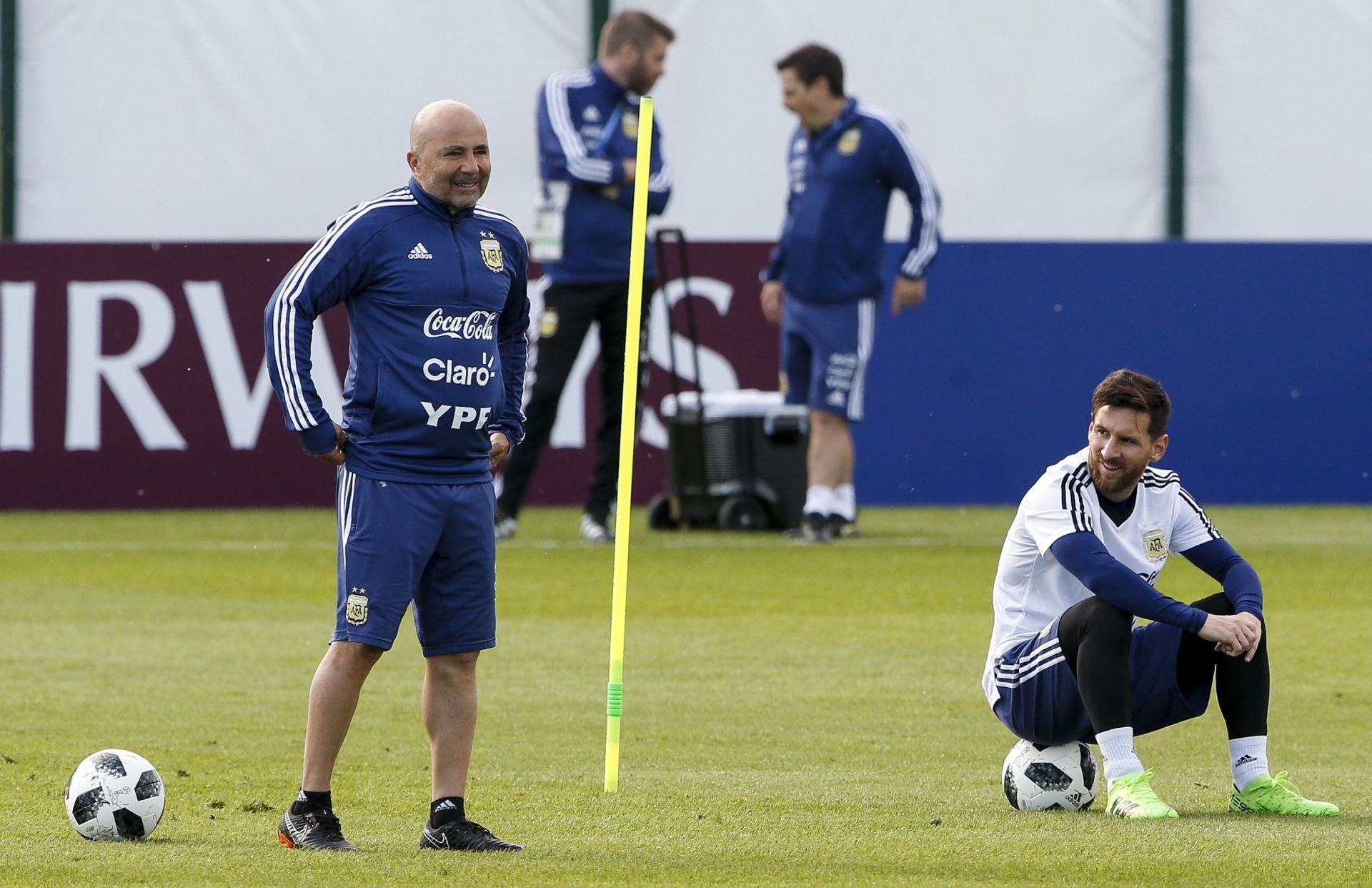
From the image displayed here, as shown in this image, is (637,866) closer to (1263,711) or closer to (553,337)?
(1263,711)

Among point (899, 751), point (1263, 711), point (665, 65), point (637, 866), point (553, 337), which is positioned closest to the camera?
point (637, 866)

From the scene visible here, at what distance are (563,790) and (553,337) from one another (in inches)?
263

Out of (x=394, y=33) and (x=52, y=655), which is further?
(x=394, y=33)

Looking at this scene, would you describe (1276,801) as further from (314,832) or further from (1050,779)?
(314,832)

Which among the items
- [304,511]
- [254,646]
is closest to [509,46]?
[304,511]

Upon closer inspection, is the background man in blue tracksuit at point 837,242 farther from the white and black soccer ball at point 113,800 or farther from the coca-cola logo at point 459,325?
the white and black soccer ball at point 113,800

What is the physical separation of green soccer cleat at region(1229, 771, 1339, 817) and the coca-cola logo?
216 centimetres

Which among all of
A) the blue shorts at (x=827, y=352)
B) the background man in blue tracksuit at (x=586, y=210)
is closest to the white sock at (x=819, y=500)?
the blue shorts at (x=827, y=352)

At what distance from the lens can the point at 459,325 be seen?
4848 mm

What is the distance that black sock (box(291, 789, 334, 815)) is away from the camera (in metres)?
4.78

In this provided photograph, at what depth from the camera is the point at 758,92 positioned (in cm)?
1938

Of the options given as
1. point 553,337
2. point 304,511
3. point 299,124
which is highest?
point 299,124

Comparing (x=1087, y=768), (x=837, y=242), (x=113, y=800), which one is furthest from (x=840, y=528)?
(x=113, y=800)

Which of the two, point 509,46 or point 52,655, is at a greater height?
point 509,46
